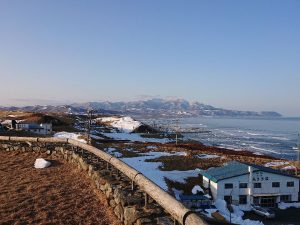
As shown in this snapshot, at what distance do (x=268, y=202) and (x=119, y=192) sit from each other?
39.0m

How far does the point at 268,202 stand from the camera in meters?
45.7

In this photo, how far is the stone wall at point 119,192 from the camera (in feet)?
29.2

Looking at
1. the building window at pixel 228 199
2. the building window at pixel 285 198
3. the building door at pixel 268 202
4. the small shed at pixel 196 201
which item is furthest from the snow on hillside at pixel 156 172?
the building window at pixel 285 198

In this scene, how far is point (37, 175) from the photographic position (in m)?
16.0

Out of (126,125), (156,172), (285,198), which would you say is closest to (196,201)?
(156,172)

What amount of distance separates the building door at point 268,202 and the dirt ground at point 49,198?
33.5 meters

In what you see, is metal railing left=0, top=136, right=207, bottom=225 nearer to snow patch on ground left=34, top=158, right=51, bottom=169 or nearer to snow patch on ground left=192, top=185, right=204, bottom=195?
snow patch on ground left=34, top=158, right=51, bottom=169

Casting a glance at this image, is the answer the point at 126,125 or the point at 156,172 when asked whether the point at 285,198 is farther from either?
the point at 126,125

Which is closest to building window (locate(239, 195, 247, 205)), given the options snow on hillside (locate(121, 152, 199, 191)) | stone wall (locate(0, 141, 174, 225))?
snow on hillside (locate(121, 152, 199, 191))

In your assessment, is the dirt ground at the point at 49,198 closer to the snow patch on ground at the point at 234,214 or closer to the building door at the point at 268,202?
the snow patch on ground at the point at 234,214

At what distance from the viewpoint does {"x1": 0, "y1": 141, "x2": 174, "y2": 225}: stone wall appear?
8906 millimetres

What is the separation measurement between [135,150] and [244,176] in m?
20.4

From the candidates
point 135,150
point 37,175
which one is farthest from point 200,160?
point 37,175

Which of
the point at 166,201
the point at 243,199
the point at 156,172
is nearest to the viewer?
the point at 166,201
